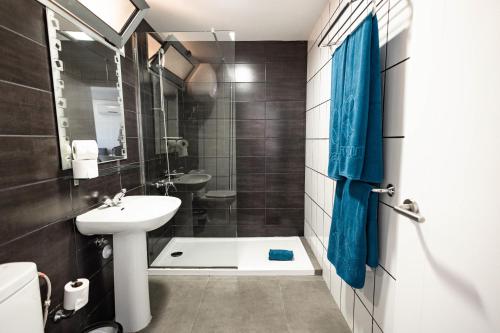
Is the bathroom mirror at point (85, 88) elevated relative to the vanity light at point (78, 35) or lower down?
lower down

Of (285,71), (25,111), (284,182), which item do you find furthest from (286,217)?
(25,111)

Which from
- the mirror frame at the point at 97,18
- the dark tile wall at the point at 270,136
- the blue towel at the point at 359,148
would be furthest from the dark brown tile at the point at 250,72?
the blue towel at the point at 359,148

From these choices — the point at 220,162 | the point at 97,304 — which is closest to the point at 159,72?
the point at 220,162

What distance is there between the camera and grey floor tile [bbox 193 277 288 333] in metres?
1.64

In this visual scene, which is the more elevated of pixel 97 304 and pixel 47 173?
pixel 47 173

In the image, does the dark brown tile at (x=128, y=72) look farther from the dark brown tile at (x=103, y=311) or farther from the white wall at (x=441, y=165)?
the white wall at (x=441, y=165)

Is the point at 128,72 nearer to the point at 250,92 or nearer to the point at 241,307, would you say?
the point at 250,92

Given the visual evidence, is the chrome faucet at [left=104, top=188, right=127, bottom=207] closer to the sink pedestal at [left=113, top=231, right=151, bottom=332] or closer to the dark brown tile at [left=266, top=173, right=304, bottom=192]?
the sink pedestal at [left=113, top=231, right=151, bottom=332]

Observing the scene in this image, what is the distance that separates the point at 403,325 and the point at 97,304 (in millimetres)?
1823

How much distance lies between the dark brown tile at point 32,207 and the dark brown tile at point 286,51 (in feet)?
8.10

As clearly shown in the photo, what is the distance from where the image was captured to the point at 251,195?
2.98m

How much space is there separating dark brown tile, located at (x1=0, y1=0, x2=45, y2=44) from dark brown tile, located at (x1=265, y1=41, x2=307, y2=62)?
7.13 feet

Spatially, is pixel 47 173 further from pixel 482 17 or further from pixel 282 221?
pixel 282 221

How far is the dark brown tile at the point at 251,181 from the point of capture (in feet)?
9.69
